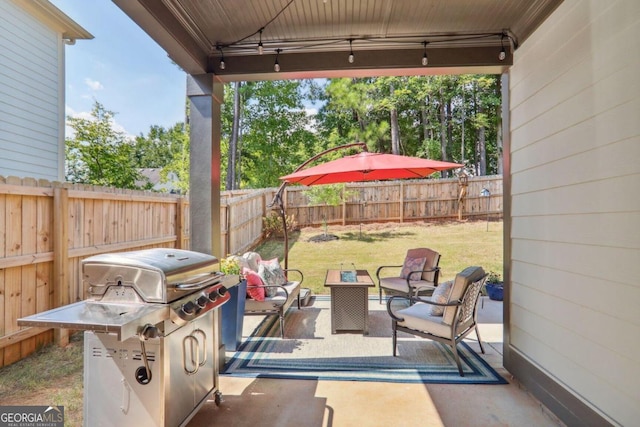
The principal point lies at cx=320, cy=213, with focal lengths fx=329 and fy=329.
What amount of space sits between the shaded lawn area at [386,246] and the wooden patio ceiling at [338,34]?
4.31 m

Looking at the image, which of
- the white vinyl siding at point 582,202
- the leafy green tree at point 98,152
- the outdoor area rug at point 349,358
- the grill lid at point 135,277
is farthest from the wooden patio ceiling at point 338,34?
the leafy green tree at point 98,152

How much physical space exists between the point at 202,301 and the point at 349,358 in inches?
73.7

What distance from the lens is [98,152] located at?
8414 millimetres

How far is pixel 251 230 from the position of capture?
8672 mm

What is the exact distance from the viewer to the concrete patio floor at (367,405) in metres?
2.29

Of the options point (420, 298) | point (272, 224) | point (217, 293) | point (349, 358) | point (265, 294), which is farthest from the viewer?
point (272, 224)

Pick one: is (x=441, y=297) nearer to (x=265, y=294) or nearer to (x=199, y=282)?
(x=265, y=294)

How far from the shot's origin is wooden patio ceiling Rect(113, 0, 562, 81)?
2418 millimetres

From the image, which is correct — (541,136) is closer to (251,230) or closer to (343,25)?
(343,25)

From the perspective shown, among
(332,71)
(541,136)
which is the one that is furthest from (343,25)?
(541,136)

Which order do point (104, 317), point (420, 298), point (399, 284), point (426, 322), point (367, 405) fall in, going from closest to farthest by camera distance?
point (104, 317) < point (367, 405) < point (426, 322) < point (420, 298) < point (399, 284)

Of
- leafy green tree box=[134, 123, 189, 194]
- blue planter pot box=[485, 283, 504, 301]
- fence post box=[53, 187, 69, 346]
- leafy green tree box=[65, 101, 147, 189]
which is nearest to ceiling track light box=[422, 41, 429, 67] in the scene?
fence post box=[53, 187, 69, 346]

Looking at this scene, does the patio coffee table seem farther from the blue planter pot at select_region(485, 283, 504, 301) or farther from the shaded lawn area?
the blue planter pot at select_region(485, 283, 504, 301)

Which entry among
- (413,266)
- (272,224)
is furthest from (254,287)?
(272,224)
